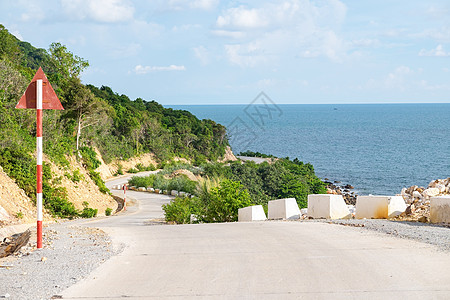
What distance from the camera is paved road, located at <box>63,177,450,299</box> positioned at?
21.5ft

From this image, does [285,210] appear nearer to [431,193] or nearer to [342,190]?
[431,193]

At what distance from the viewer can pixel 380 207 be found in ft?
47.3

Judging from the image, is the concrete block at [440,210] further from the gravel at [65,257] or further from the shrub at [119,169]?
the shrub at [119,169]

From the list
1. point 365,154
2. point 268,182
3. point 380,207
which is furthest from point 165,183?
point 365,154

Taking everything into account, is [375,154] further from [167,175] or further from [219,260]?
[219,260]

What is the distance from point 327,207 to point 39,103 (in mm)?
8606

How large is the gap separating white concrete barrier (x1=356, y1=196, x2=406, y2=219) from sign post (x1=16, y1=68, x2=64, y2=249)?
8728mm

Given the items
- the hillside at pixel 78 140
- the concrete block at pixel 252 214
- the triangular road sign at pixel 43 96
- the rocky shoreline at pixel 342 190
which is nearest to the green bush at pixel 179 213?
the concrete block at pixel 252 214

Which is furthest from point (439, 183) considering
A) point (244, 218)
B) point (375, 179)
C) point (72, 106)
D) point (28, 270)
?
point (375, 179)

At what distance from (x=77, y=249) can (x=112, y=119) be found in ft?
174

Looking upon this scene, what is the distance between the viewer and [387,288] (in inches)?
264

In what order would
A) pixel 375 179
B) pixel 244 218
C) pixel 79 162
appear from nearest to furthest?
pixel 244 218
pixel 79 162
pixel 375 179

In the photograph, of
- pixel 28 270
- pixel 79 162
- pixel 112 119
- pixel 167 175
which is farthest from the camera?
pixel 112 119

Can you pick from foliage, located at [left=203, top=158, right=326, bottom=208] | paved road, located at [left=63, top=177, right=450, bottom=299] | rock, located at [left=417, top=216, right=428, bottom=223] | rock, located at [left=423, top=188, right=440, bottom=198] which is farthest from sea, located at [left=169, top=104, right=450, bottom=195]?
paved road, located at [left=63, top=177, right=450, bottom=299]
